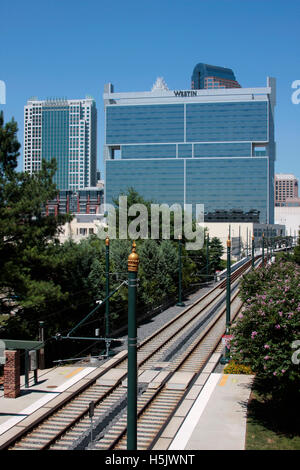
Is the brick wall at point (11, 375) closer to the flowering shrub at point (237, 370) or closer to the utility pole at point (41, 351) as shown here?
the utility pole at point (41, 351)

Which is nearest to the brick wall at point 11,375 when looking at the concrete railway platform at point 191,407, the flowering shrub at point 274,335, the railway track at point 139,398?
the concrete railway platform at point 191,407

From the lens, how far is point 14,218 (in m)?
23.0

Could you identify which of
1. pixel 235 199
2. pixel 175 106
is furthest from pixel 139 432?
pixel 175 106

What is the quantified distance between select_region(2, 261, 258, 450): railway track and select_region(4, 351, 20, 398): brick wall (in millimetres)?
2157

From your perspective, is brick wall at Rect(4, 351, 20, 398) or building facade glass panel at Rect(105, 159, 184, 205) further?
building facade glass panel at Rect(105, 159, 184, 205)

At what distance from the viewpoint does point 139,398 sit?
19.2 m

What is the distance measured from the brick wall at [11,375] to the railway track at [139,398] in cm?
216

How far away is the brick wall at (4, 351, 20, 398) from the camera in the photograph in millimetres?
19047

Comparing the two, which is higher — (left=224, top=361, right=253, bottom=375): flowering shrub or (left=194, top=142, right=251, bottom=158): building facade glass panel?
(left=194, top=142, right=251, bottom=158): building facade glass panel

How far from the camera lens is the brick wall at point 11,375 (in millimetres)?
19047

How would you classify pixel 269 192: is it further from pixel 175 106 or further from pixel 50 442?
pixel 50 442

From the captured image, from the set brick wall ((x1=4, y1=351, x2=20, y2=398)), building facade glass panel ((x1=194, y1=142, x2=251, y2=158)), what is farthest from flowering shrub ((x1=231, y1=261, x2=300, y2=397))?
building facade glass panel ((x1=194, y1=142, x2=251, y2=158))

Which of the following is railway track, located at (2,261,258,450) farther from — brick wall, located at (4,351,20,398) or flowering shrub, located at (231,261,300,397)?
flowering shrub, located at (231,261,300,397)

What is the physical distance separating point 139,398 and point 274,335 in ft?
21.5
